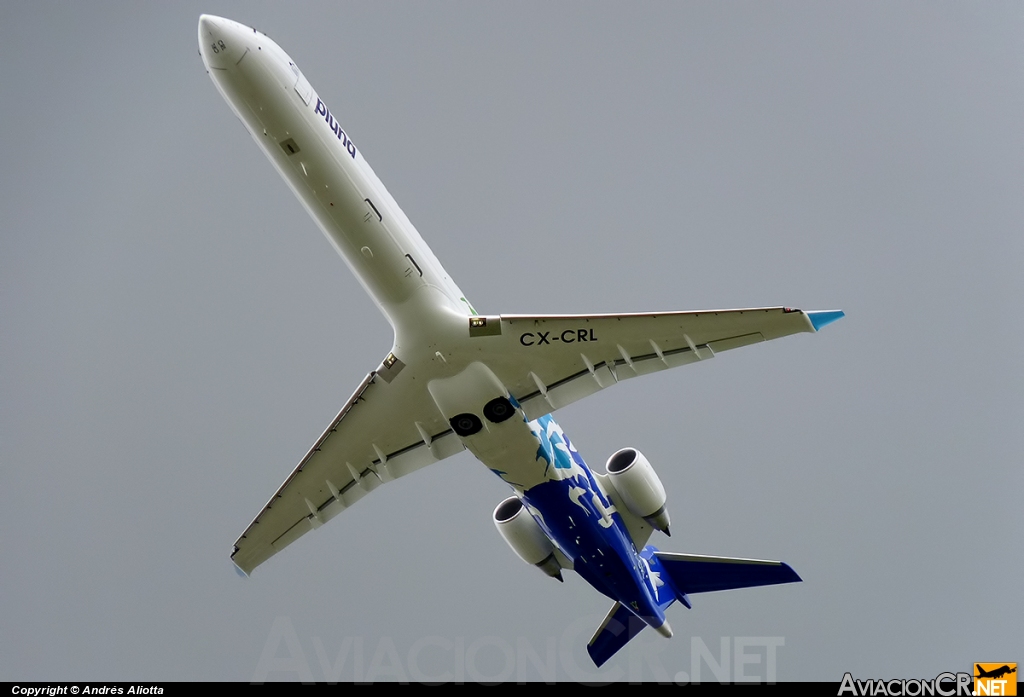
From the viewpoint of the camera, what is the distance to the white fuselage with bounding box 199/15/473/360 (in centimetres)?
1875

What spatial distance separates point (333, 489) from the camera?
2453 cm

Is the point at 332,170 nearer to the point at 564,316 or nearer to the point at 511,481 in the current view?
the point at 564,316

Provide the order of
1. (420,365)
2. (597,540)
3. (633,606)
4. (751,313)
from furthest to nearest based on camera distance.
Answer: (633,606)
(597,540)
(420,365)
(751,313)

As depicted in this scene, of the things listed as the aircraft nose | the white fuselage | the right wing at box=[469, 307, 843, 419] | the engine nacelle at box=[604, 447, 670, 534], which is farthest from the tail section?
the aircraft nose

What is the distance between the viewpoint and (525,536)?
25.7m

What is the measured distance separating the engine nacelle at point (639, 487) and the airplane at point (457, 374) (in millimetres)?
39

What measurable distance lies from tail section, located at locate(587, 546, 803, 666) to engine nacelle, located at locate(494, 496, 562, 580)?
287 centimetres

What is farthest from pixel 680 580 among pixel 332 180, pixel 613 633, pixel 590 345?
pixel 332 180

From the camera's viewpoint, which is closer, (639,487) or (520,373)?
(520,373)

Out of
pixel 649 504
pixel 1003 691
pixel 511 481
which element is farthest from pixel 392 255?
pixel 1003 691

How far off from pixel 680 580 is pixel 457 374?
10592mm

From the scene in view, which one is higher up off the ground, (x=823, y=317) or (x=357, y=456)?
(x=357, y=456)

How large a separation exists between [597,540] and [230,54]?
14.2 metres

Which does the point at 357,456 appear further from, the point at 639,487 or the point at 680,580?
the point at 680,580
